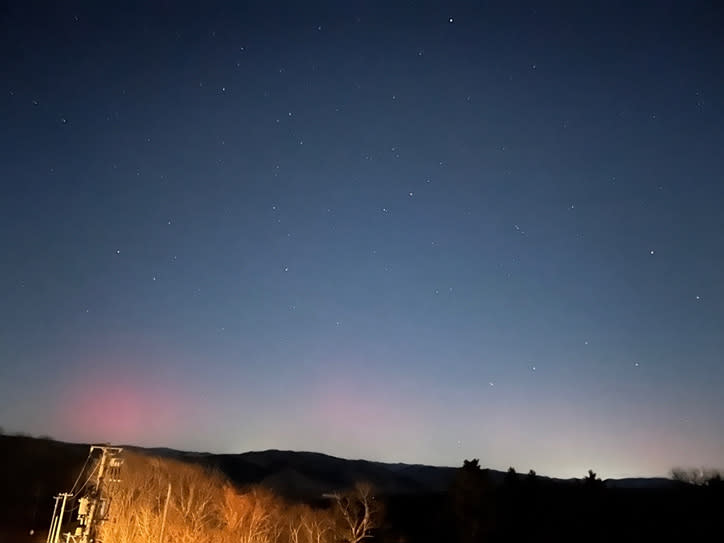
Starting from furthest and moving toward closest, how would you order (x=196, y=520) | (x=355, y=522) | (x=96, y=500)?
(x=355, y=522), (x=196, y=520), (x=96, y=500)

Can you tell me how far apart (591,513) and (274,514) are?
29915 mm

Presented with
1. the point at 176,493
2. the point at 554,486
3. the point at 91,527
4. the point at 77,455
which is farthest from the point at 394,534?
the point at 77,455

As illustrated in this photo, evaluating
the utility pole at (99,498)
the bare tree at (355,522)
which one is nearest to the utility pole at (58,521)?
the utility pole at (99,498)

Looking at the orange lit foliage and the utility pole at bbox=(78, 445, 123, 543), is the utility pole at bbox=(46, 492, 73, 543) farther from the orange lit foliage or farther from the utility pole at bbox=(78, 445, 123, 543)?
the orange lit foliage

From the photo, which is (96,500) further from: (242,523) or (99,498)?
(242,523)

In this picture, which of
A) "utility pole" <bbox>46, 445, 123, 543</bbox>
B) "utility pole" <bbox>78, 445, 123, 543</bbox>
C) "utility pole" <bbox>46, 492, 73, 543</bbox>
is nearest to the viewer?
"utility pole" <bbox>46, 492, 73, 543</bbox>

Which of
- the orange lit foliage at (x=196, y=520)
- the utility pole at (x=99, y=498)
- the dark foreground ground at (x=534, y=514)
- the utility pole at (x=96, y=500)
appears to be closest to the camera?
the utility pole at (x=96, y=500)

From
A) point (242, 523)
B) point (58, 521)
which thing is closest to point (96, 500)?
point (58, 521)

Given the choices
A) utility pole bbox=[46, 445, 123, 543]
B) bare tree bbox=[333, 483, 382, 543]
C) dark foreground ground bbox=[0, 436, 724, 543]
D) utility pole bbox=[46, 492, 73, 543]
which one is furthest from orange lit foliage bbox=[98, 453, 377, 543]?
dark foreground ground bbox=[0, 436, 724, 543]

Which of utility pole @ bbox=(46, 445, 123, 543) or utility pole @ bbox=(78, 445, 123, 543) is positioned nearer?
utility pole @ bbox=(46, 445, 123, 543)

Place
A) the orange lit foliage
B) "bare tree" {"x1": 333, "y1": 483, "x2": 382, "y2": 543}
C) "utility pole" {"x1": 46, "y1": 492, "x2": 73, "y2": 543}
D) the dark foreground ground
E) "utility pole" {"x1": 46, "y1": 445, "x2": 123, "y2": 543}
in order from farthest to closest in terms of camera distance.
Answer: "bare tree" {"x1": 333, "y1": 483, "x2": 382, "y2": 543}, the dark foreground ground, the orange lit foliage, "utility pole" {"x1": 46, "y1": 445, "x2": 123, "y2": 543}, "utility pole" {"x1": 46, "y1": 492, "x2": 73, "y2": 543}

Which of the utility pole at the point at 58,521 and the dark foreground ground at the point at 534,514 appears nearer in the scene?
the utility pole at the point at 58,521

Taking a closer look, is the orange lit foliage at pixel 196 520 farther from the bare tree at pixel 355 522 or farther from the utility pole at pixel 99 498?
the utility pole at pixel 99 498

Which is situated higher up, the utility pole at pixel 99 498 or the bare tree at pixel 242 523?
the utility pole at pixel 99 498
